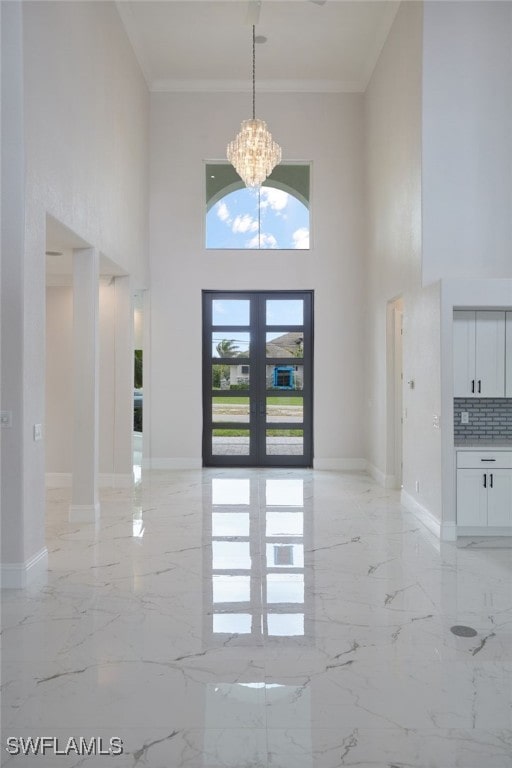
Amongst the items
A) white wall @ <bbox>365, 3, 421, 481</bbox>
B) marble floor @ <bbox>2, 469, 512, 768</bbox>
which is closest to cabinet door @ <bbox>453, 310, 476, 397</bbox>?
white wall @ <bbox>365, 3, 421, 481</bbox>


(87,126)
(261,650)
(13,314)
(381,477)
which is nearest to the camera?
(261,650)

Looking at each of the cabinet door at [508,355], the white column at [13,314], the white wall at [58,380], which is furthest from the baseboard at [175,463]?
the cabinet door at [508,355]

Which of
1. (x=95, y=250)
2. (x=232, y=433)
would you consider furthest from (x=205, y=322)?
(x=95, y=250)

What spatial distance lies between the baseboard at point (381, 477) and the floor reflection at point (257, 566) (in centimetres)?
132

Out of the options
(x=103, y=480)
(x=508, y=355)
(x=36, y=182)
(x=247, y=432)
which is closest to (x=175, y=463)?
(x=247, y=432)

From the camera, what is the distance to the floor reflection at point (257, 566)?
3.66 metres

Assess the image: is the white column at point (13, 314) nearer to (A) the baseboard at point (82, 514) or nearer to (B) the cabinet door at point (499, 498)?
(A) the baseboard at point (82, 514)

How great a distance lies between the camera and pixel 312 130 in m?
9.76

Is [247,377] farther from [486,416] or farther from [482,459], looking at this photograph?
[482,459]

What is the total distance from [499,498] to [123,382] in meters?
5.21

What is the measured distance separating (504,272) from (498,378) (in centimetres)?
117

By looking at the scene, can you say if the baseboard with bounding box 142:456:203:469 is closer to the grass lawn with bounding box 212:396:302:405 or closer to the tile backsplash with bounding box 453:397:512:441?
the grass lawn with bounding box 212:396:302:405

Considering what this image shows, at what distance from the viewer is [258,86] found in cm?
966

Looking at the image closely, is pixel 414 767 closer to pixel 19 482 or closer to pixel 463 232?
pixel 19 482
